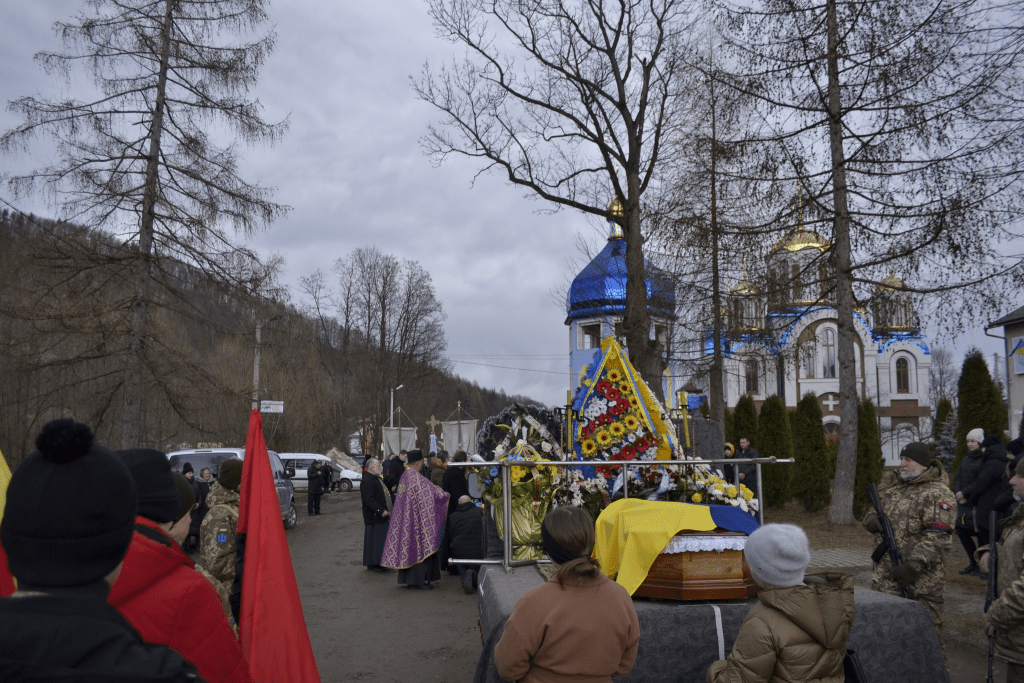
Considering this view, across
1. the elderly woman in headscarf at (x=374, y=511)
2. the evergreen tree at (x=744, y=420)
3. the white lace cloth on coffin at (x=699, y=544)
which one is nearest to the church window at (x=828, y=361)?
the evergreen tree at (x=744, y=420)

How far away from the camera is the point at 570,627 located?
10.3 feet

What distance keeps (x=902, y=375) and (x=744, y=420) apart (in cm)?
3250

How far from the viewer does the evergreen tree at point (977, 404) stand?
55.6 ft

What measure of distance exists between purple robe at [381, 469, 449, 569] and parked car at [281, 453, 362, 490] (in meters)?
21.7

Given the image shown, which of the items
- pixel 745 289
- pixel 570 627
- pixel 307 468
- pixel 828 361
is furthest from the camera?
pixel 828 361

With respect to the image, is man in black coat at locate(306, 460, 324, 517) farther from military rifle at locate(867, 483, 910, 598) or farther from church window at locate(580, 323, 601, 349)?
military rifle at locate(867, 483, 910, 598)

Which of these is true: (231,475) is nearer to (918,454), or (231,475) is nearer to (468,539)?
(918,454)

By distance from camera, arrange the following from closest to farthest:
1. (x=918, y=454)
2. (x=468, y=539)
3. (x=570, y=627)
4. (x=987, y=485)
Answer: (x=570, y=627), (x=918, y=454), (x=987, y=485), (x=468, y=539)

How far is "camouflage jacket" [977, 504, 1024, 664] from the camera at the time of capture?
13.1 ft

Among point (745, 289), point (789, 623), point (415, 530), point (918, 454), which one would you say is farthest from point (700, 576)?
point (745, 289)

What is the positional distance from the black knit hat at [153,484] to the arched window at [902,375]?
52.8 m

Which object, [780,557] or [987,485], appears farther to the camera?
[987,485]

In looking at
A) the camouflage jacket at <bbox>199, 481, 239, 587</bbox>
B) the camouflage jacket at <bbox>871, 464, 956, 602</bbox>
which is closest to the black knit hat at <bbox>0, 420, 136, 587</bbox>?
the camouflage jacket at <bbox>199, 481, 239, 587</bbox>

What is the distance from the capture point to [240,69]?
16.1 metres
